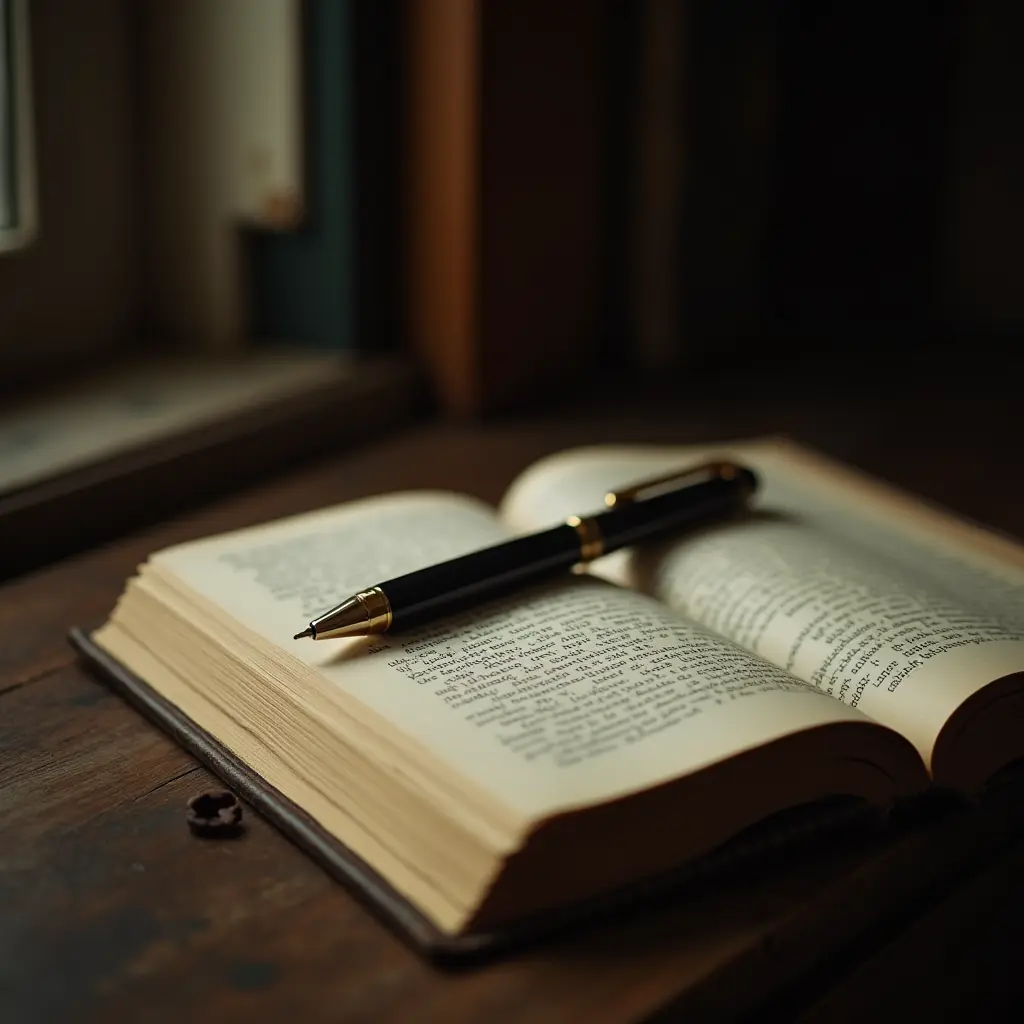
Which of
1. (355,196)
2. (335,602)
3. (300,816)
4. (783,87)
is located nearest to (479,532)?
(335,602)

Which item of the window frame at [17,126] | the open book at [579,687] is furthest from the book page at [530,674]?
the window frame at [17,126]

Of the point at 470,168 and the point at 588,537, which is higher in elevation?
the point at 470,168

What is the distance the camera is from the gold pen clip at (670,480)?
875 mm

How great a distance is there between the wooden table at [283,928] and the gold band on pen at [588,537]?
0.24 metres

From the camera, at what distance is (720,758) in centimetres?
59

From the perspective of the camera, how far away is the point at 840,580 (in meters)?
0.79

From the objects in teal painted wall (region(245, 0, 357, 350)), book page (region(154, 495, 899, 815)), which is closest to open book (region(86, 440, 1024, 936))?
book page (region(154, 495, 899, 815))

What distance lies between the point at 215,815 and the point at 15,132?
77 centimetres

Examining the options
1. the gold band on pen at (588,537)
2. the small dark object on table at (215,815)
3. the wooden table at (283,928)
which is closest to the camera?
the wooden table at (283,928)

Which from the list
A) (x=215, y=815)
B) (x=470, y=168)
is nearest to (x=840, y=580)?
(x=215, y=815)

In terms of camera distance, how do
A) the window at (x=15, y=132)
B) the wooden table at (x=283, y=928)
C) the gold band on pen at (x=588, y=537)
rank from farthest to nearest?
1. the window at (x=15, y=132)
2. the gold band on pen at (x=588, y=537)
3. the wooden table at (x=283, y=928)

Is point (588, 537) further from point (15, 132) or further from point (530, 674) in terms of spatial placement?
point (15, 132)

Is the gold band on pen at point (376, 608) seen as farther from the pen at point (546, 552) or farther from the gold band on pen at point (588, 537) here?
the gold band on pen at point (588, 537)

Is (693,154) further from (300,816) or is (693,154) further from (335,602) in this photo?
(300,816)
